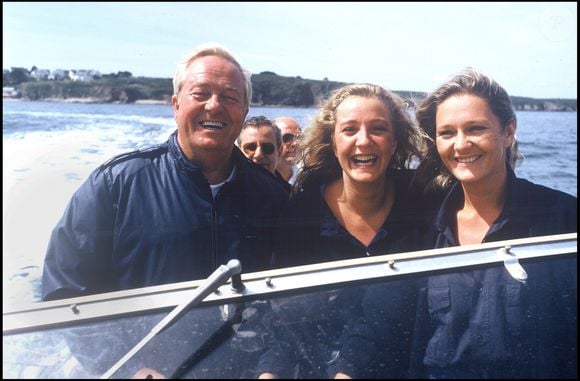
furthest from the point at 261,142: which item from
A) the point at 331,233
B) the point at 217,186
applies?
the point at 331,233

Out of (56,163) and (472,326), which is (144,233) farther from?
(56,163)

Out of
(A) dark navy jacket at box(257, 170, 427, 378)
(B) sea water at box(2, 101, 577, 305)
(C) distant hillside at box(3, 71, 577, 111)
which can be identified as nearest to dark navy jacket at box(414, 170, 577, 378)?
(A) dark navy jacket at box(257, 170, 427, 378)

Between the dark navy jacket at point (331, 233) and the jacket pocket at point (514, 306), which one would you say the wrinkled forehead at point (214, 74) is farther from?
the jacket pocket at point (514, 306)

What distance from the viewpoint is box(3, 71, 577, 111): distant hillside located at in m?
6.87

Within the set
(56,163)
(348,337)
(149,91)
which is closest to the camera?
(348,337)

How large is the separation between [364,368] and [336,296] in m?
0.21

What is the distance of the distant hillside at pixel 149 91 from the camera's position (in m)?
6.87

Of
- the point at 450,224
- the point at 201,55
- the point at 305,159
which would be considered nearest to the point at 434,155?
the point at 450,224

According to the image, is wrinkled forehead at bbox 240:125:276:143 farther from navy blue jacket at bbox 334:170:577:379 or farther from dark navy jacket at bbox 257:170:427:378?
navy blue jacket at bbox 334:170:577:379

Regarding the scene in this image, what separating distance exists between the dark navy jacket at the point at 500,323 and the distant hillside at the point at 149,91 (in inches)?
174

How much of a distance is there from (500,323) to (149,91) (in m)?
10.9

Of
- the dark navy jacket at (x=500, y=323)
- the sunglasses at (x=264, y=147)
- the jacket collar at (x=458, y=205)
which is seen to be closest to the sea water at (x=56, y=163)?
the sunglasses at (x=264, y=147)

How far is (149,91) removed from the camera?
1146cm

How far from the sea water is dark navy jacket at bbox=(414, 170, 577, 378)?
1.04m
